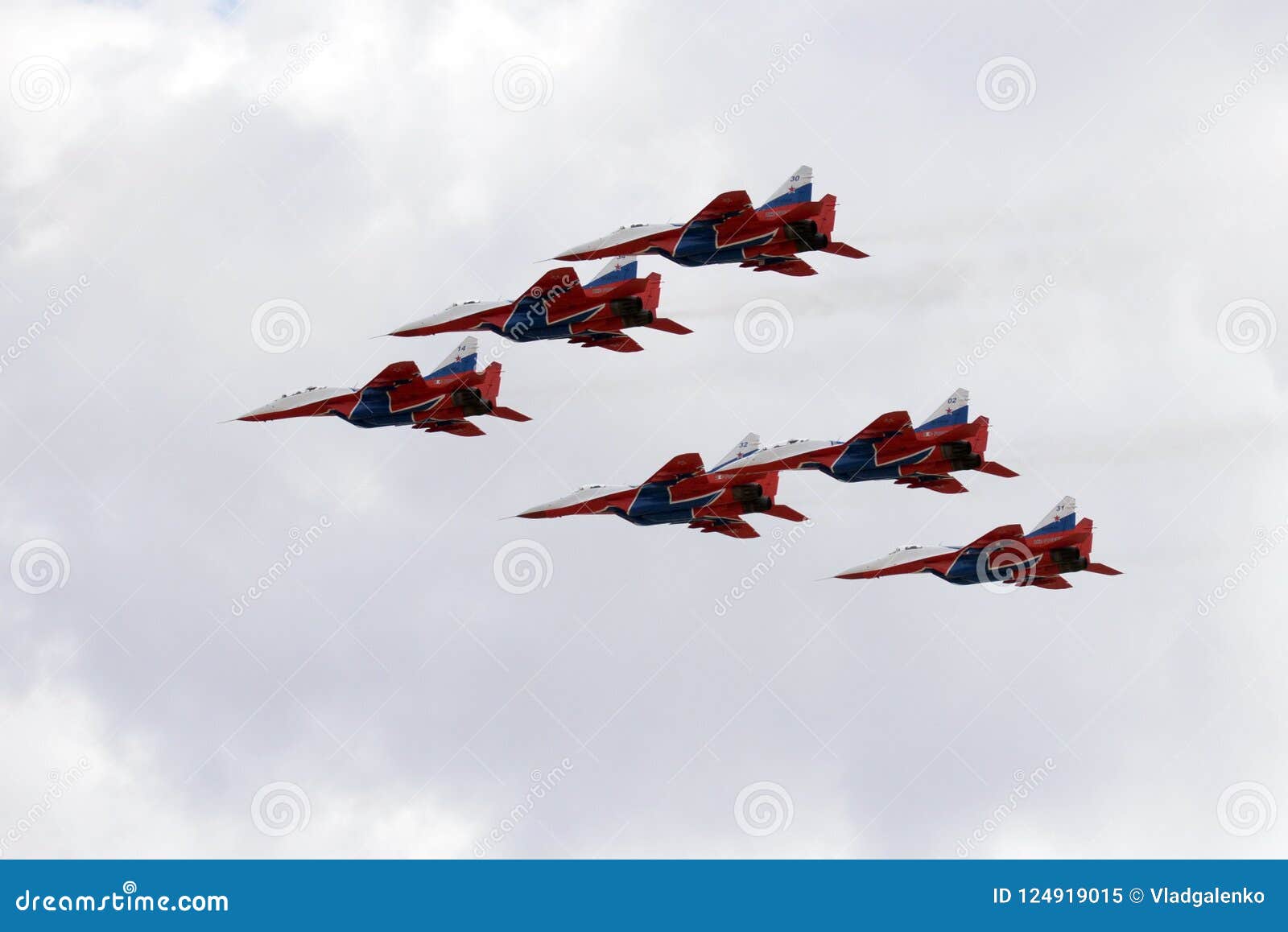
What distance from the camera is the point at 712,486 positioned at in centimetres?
16525

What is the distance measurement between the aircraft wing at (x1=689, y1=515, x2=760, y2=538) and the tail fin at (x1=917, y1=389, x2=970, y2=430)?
12626 mm

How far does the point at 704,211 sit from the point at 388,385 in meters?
21.9

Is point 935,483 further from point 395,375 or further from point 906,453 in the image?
point 395,375

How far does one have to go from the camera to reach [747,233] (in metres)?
158

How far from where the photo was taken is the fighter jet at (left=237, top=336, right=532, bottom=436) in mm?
161500

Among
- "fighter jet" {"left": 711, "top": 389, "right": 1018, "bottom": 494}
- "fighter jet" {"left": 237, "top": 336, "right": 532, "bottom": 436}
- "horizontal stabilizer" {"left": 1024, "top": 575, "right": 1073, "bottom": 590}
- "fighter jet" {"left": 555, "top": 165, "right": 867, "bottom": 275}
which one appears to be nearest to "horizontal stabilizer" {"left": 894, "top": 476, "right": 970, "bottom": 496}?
"fighter jet" {"left": 711, "top": 389, "right": 1018, "bottom": 494}

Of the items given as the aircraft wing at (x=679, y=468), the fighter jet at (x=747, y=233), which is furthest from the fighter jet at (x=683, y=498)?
the fighter jet at (x=747, y=233)

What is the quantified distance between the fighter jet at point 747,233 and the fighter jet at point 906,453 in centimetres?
1171

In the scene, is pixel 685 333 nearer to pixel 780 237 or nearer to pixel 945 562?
pixel 780 237

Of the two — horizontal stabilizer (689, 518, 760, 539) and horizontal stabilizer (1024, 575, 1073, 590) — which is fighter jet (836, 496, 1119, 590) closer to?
horizontal stabilizer (1024, 575, 1073, 590)

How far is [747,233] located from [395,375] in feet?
75.2

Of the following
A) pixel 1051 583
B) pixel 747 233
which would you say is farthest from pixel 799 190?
pixel 1051 583
